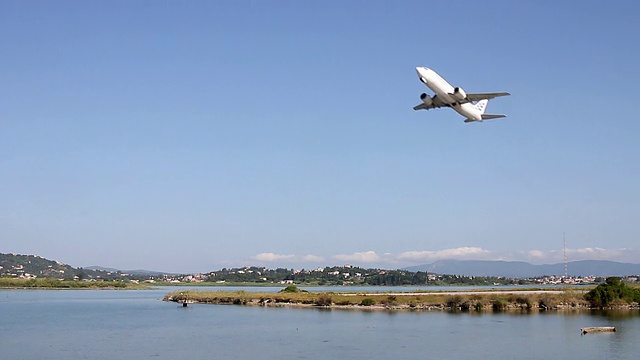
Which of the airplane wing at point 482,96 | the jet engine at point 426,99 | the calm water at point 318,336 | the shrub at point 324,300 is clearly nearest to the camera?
the calm water at point 318,336

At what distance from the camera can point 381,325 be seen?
5909 centimetres

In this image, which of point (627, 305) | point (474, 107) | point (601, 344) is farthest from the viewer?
point (627, 305)

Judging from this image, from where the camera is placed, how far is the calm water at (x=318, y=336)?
140 feet

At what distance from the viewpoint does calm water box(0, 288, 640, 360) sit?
42.7 meters

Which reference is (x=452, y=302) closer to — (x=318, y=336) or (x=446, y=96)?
(x=318, y=336)

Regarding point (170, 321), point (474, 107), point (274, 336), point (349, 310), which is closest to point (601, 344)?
point (474, 107)

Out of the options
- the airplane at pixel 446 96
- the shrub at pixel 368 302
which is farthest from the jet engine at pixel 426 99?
the shrub at pixel 368 302

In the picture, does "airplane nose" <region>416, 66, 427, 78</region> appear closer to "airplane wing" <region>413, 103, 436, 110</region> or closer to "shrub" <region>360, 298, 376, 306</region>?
"airplane wing" <region>413, 103, 436, 110</region>

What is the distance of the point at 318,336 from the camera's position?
166 feet

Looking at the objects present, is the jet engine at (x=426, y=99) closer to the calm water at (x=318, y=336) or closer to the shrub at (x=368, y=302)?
the calm water at (x=318, y=336)

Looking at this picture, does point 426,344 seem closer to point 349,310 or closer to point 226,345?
point 226,345

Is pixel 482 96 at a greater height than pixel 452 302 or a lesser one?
greater

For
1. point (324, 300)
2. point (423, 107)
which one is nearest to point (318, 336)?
point (423, 107)

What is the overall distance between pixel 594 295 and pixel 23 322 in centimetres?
5940
